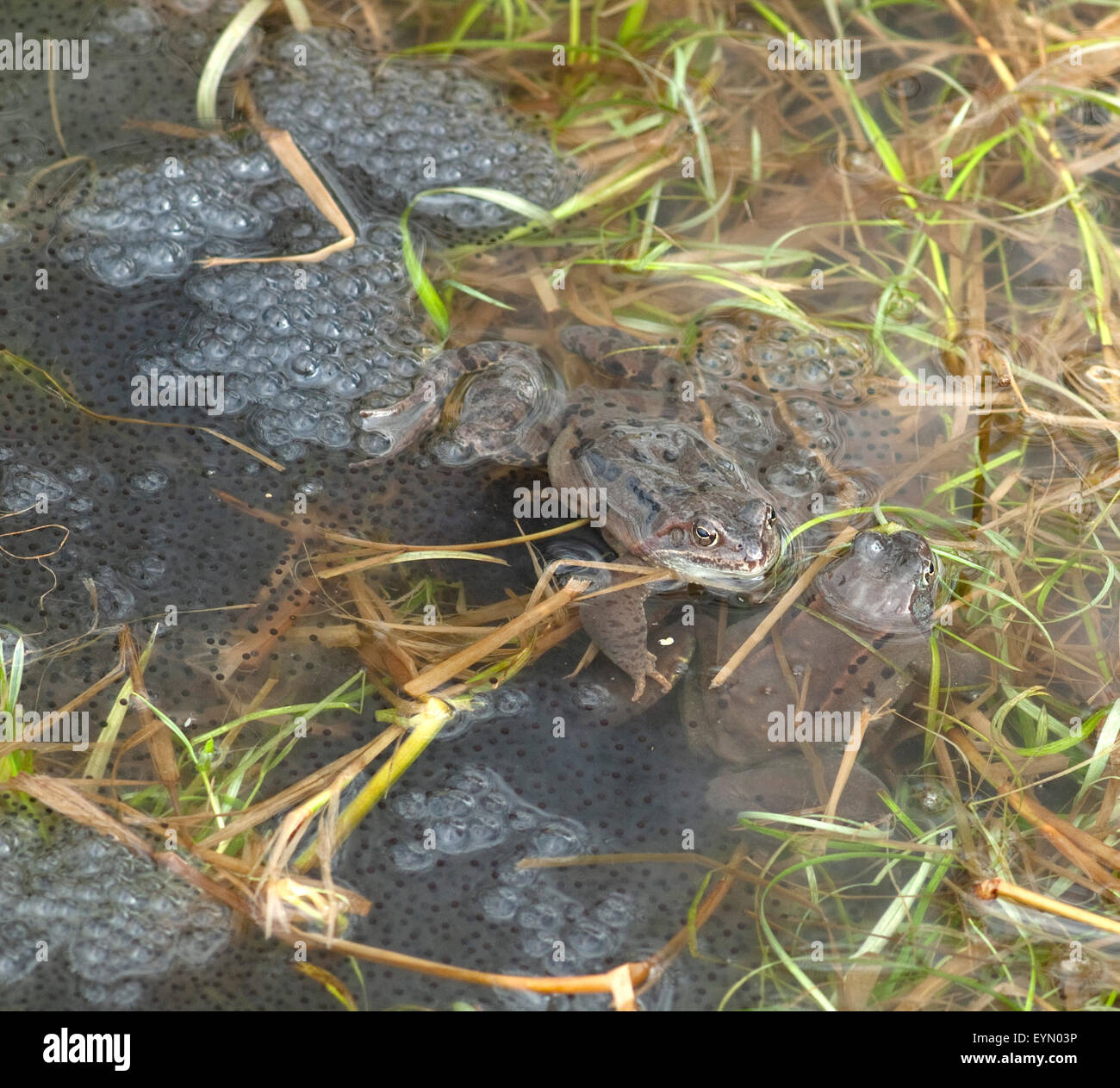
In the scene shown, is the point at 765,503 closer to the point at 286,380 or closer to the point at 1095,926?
the point at 1095,926

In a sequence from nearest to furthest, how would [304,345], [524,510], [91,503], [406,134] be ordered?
[91,503] → [524,510] → [304,345] → [406,134]

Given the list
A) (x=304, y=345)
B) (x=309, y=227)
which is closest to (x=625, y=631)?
(x=304, y=345)

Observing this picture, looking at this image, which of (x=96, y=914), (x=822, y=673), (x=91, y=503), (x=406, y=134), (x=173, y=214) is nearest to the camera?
(x=96, y=914)

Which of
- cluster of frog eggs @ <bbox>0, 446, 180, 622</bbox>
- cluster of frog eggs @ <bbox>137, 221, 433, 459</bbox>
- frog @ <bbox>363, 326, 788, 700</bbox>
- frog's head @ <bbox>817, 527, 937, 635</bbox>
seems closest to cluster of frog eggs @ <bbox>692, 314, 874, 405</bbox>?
frog @ <bbox>363, 326, 788, 700</bbox>

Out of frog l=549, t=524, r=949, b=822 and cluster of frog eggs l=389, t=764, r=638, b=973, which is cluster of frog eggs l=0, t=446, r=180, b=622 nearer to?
cluster of frog eggs l=389, t=764, r=638, b=973

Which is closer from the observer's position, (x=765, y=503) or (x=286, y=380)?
(x=765, y=503)

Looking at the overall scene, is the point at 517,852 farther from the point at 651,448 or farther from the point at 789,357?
the point at 789,357

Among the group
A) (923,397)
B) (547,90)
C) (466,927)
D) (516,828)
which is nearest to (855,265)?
(923,397)
